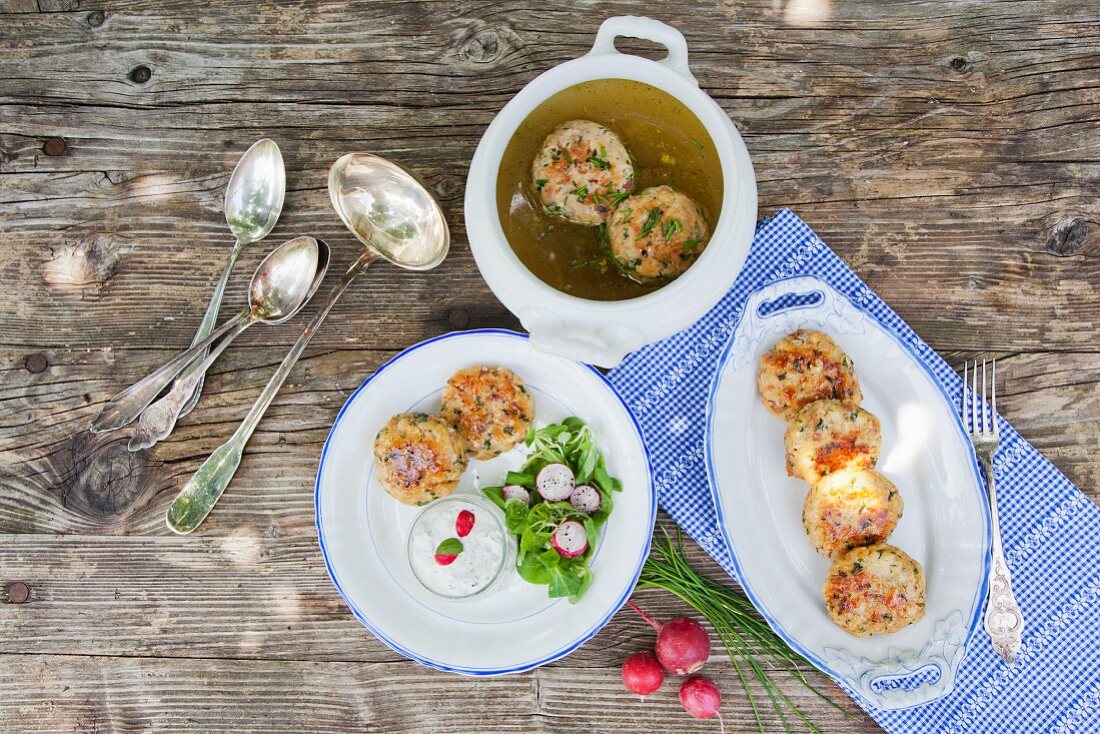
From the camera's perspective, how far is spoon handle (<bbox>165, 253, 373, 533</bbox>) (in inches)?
75.1

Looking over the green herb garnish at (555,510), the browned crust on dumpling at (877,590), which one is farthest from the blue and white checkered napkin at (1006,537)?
the browned crust on dumpling at (877,590)

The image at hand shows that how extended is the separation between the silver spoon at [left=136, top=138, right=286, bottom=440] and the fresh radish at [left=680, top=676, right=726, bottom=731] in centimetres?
140

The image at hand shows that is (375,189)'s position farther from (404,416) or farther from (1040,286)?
(1040,286)

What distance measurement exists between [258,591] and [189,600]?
0.60 feet

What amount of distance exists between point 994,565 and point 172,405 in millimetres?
1940

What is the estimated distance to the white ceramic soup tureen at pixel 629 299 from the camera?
133 centimetres

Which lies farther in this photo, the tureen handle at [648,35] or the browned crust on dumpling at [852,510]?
the browned crust on dumpling at [852,510]

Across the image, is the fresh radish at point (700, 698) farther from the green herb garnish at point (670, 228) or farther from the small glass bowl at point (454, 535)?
the green herb garnish at point (670, 228)

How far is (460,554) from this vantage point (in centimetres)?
179

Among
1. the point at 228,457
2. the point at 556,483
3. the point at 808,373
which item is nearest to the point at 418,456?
the point at 556,483

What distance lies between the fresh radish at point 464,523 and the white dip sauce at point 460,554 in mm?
17

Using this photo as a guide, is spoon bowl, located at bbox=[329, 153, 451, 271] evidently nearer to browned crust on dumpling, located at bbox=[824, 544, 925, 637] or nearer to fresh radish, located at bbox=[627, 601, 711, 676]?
fresh radish, located at bbox=[627, 601, 711, 676]

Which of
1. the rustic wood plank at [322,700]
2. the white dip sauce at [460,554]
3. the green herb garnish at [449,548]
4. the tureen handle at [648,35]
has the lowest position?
the rustic wood plank at [322,700]

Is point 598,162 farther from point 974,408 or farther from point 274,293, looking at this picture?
point 974,408
